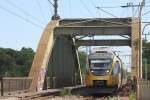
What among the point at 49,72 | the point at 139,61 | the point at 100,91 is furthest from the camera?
the point at 49,72

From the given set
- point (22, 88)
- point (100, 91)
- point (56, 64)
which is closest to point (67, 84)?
point (56, 64)

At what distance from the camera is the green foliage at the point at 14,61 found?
4613 inches

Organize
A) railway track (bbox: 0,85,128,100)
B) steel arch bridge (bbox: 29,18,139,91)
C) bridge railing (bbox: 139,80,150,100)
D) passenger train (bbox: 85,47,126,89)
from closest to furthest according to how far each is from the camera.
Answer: bridge railing (bbox: 139,80,150,100)
railway track (bbox: 0,85,128,100)
passenger train (bbox: 85,47,126,89)
steel arch bridge (bbox: 29,18,139,91)

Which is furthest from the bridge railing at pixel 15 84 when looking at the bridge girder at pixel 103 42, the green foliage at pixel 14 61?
the green foliage at pixel 14 61

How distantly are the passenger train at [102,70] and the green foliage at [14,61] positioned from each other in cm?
6662

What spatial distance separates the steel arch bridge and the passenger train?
8.76 feet

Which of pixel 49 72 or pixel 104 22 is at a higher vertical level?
pixel 104 22

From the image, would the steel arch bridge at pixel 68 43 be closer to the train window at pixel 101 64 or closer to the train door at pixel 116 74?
the train door at pixel 116 74

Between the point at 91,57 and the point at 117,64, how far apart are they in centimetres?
281

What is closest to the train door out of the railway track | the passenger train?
the passenger train

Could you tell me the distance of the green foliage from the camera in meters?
117

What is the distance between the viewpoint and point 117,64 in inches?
1873

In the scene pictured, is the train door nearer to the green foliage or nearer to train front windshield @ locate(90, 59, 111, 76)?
train front windshield @ locate(90, 59, 111, 76)

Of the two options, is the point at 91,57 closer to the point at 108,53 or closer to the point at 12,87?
the point at 108,53
